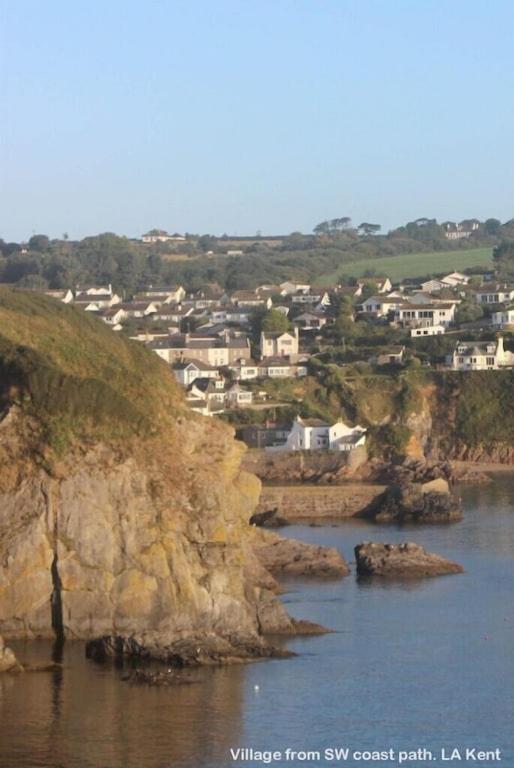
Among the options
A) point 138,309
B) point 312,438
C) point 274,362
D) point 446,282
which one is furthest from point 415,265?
point 312,438

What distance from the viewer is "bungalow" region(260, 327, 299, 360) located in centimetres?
8594

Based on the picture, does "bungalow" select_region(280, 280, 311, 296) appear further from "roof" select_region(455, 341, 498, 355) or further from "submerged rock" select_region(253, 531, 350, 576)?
"submerged rock" select_region(253, 531, 350, 576)

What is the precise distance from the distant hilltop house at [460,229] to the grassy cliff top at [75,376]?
411 feet

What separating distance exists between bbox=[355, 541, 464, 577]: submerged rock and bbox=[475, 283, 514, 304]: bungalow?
55.6m

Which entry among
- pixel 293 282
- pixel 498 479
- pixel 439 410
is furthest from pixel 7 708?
pixel 293 282

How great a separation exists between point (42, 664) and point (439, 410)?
144ft

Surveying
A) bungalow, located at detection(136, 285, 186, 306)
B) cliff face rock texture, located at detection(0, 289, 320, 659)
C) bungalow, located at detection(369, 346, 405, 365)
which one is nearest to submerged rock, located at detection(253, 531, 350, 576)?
cliff face rock texture, located at detection(0, 289, 320, 659)

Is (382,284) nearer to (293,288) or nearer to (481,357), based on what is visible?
(293,288)

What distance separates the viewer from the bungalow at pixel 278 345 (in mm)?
85938

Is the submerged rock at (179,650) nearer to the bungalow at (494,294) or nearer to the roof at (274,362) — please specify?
the roof at (274,362)

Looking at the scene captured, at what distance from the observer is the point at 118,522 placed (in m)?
33.9

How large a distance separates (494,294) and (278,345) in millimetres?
17255

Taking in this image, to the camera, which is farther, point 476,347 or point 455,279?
point 455,279

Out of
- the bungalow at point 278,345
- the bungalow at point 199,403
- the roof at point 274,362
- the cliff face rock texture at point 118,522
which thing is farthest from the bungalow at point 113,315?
the cliff face rock texture at point 118,522
